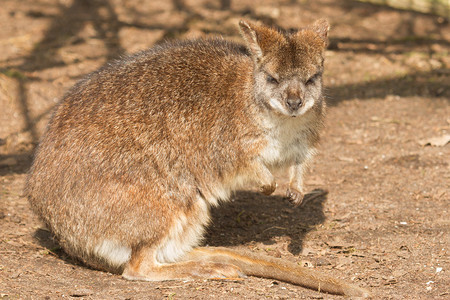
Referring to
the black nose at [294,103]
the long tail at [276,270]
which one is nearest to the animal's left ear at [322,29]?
the black nose at [294,103]

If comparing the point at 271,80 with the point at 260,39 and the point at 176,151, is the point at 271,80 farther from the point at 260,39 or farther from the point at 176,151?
the point at 176,151

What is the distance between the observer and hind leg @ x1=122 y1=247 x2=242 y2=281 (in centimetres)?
445

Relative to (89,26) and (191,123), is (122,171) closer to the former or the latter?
(191,123)

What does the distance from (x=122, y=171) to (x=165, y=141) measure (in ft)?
1.33

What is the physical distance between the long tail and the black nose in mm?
1124

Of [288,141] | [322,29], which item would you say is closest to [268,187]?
[288,141]

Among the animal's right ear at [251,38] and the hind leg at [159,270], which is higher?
the animal's right ear at [251,38]

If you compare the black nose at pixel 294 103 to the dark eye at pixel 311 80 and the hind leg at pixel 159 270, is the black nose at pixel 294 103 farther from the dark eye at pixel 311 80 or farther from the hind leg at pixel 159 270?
the hind leg at pixel 159 270

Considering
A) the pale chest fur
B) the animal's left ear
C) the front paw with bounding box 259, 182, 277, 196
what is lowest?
the front paw with bounding box 259, 182, 277, 196

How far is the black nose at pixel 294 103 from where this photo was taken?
14.0 feet

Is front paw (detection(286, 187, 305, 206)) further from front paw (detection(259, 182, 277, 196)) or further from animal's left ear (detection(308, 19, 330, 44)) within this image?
animal's left ear (detection(308, 19, 330, 44))

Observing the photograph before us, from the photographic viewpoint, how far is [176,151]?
4.63m

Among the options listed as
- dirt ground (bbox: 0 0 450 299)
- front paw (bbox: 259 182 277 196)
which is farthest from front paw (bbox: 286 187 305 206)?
dirt ground (bbox: 0 0 450 299)

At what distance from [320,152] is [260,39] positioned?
2.47m
